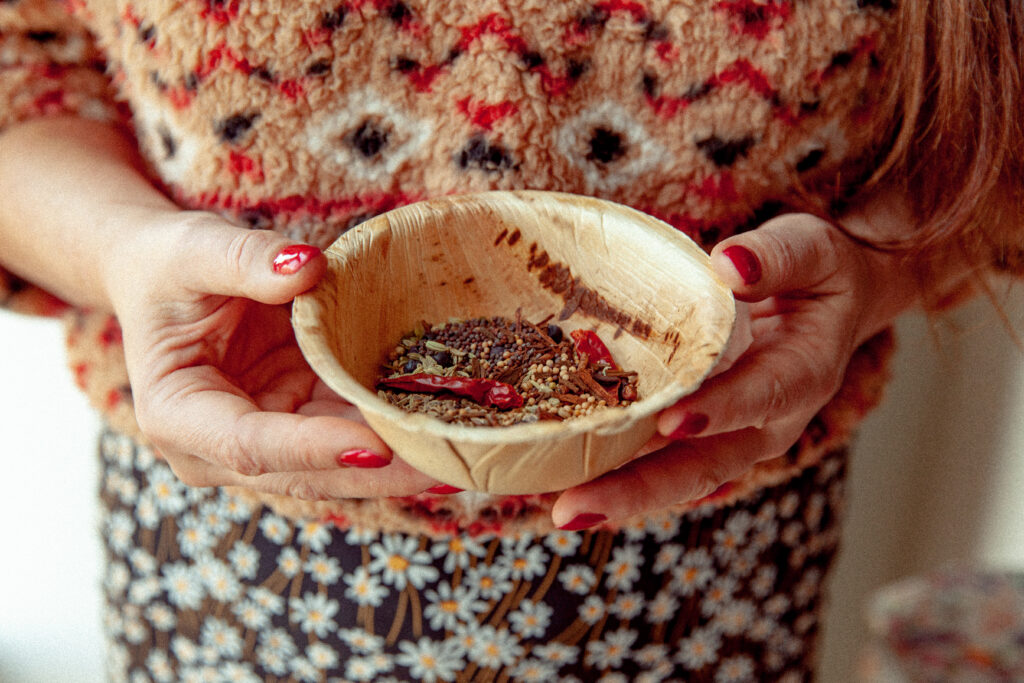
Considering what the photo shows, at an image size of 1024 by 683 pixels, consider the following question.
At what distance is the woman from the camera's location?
0.60m

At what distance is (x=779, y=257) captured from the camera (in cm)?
57

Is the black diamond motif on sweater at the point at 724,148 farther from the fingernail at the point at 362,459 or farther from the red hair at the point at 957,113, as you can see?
the fingernail at the point at 362,459

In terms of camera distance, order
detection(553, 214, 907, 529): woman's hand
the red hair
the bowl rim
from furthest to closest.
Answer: the red hair < detection(553, 214, 907, 529): woman's hand < the bowl rim

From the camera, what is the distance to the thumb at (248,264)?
1.73 ft

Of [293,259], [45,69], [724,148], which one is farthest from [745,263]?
[45,69]

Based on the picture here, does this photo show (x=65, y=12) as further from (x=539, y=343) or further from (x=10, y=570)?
(x=10, y=570)

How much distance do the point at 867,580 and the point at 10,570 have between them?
165 cm

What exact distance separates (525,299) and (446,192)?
11 cm

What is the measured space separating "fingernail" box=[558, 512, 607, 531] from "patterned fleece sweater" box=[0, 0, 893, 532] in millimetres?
137

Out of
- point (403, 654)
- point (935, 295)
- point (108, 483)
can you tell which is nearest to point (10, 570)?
point (108, 483)

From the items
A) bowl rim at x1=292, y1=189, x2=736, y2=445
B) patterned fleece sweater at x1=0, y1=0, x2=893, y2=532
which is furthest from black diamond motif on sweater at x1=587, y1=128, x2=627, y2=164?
bowl rim at x1=292, y1=189, x2=736, y2=445

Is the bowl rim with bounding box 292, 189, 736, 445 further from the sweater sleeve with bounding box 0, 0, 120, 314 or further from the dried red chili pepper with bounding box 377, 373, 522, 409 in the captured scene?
the sweater sleeve with bounding box 0, 0, 120, 314

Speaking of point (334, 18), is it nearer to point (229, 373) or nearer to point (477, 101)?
point (477, 101)

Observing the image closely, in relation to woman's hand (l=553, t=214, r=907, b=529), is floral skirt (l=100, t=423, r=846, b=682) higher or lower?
lower
